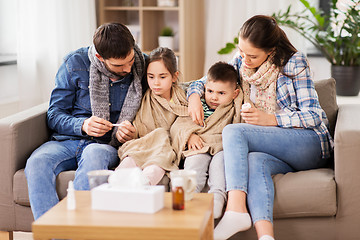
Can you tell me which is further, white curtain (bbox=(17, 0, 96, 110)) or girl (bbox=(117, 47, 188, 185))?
white curtain (bbox=(17, 0, 96, 110))

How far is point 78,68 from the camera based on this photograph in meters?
2.35

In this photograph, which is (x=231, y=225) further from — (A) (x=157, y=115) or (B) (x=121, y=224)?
(A) (x=157, y=115)

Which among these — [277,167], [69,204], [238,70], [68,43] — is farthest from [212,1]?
[69,204]

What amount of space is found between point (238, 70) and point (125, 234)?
45.8 inches

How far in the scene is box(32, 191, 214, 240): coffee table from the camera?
1408 mm

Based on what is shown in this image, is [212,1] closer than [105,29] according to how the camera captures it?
No

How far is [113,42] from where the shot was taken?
6.98 feet

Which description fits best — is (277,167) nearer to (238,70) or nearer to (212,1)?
(238,70)

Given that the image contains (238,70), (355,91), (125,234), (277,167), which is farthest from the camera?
(355,91)

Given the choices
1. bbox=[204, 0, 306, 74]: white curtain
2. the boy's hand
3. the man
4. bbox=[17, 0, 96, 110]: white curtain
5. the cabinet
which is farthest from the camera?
the cabinet

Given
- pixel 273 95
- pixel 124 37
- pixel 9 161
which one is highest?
pixel 124 37

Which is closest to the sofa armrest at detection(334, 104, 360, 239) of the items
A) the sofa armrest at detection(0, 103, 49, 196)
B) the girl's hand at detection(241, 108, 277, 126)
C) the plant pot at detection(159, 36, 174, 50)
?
the girl's hand at detection(241, 108, 277, 126)

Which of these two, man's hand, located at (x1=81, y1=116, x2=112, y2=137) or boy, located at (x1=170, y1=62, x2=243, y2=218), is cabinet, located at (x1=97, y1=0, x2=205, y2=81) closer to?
boy, located at (x1=170, y1=62, x2=243, y2=218)

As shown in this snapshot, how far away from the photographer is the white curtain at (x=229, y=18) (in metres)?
3.79
